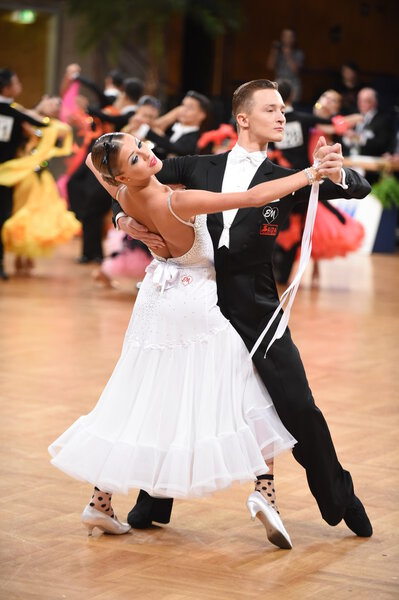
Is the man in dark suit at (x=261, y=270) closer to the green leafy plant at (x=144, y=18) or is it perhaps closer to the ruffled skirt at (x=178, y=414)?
the ruffled skirt at (x=178, y=414)

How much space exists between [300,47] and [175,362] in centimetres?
1362

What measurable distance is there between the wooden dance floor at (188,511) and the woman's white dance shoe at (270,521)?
3 cm

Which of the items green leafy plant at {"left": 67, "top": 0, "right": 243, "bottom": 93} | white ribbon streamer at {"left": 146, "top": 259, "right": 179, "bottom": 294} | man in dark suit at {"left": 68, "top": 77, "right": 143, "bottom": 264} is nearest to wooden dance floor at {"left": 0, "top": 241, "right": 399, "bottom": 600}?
white ribbon streamer at {"left": 146, "top": 259, "right": 179, "bottom": 294}

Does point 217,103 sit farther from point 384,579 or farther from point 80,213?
point 384,579

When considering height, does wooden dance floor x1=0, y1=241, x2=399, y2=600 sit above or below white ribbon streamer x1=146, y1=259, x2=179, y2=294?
below

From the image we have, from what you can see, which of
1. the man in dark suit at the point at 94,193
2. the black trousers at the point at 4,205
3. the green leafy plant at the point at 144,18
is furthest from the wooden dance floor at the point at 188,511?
the green leafy plant at the point at 144,18

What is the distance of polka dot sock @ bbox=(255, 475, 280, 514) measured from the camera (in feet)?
11.2

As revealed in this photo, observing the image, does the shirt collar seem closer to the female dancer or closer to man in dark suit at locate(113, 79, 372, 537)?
man in dark suit at locate(113, 79, 372, 537)

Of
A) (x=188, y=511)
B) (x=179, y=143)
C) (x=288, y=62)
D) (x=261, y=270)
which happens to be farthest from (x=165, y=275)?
(x=288, y=62)

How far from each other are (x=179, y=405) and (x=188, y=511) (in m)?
0.57

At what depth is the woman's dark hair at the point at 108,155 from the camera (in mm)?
3203

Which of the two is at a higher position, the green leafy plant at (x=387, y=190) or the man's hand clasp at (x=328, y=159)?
the man's hand clasp at (x=328, y=159)

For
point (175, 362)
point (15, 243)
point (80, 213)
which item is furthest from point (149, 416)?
point (80, 213)

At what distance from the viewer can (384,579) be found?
3096 millimetres
